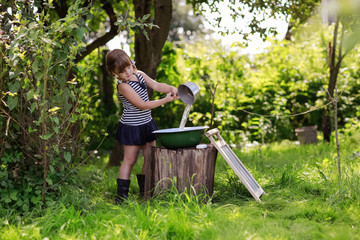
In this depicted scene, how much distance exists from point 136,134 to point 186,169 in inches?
23.0

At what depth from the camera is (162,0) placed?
5672 mm

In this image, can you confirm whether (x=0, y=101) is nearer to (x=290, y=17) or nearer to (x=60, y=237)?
(x=60, y=237)

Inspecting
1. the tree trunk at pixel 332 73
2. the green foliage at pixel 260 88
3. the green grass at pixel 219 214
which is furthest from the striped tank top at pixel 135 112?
the tree trunk at pixel 332 73

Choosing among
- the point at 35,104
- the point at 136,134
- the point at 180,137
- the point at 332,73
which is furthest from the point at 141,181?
the point at 332,73

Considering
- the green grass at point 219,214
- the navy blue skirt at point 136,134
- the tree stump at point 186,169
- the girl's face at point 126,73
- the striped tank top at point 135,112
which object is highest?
the girl's face at point 126,73

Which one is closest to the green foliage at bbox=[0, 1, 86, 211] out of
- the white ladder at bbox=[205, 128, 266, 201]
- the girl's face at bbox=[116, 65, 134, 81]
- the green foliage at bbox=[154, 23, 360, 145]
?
the girl's face at bbox=[116, 65, 134, 81]

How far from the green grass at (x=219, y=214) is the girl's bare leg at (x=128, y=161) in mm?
240

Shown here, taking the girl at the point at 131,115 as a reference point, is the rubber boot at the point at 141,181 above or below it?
below

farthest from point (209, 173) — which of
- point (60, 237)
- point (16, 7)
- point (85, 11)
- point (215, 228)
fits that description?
point (16, 7)

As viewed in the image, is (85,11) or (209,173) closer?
(85,11)

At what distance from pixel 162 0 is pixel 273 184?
2.86 metres

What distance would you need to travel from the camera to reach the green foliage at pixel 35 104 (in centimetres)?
301

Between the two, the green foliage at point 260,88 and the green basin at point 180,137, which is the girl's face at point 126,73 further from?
the green foliage at point 260,88

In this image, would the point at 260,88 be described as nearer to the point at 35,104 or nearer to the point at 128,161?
the point at 128,161
